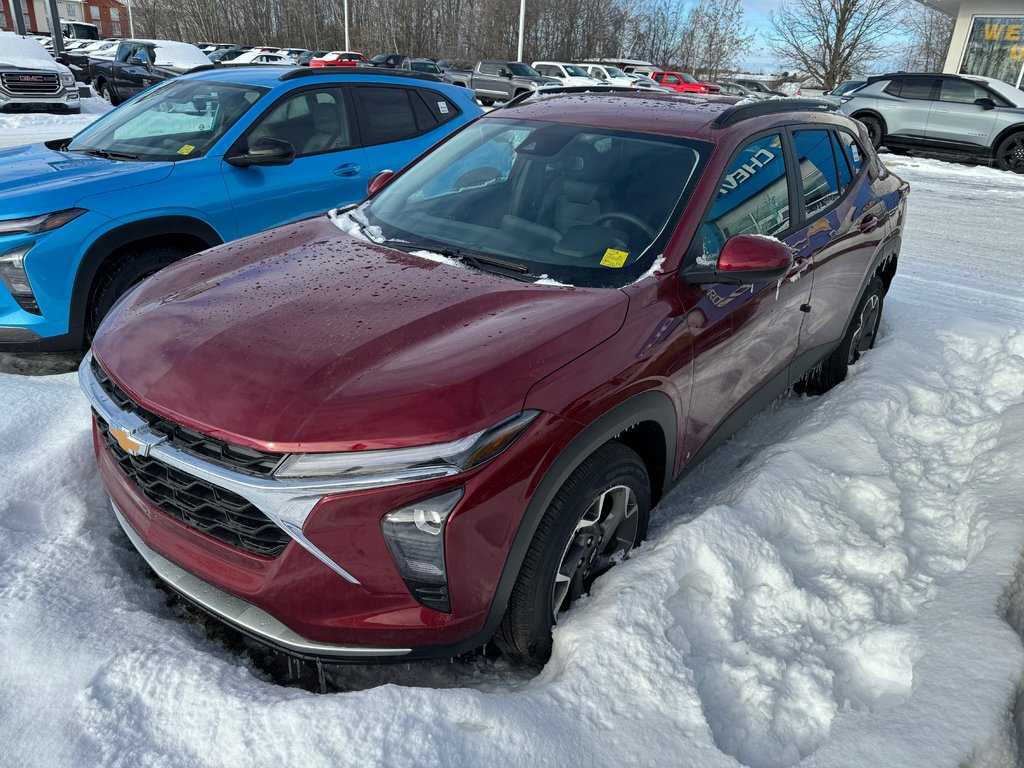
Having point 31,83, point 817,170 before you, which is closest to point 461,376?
point 817,170

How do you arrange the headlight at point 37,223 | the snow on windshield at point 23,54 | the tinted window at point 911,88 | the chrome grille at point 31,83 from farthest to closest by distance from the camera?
the tinted window at point 911,88 → the snow on windshield at point 23,54 → the chrome grille at point 31,83 → the headlight at point 37,223

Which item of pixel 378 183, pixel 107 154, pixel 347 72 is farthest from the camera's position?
pixel 347 72

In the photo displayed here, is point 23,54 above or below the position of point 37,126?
above

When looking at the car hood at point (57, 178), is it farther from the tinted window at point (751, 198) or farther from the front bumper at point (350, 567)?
the tinted window at point (751, 198)

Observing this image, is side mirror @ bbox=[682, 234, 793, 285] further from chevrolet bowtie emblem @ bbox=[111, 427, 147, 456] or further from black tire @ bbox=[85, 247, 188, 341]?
black tire @ bbox=[85, 247, 188, 341]

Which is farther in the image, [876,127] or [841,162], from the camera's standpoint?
[876,127]

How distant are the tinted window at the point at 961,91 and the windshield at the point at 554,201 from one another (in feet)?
51.0

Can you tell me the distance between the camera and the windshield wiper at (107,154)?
4.93 m

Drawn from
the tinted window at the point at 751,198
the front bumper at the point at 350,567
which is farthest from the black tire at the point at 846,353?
the front bumper at the point at 350,567

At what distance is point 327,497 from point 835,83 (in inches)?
1539

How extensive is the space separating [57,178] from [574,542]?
385cm

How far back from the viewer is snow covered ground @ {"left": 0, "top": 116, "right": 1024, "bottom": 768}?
1.92m

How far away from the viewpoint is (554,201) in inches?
122

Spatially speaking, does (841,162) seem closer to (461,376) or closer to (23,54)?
(461,376)
